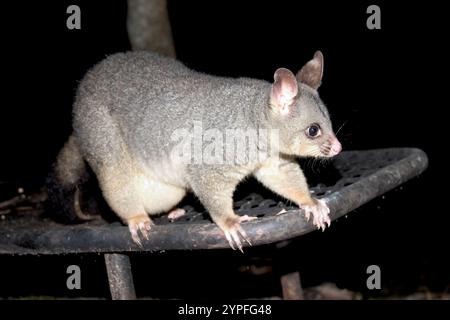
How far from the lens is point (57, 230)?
3062 millimetres

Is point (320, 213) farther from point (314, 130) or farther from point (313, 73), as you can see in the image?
point (313, 73)

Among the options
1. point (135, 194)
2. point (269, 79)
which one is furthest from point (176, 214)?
point (269, 79)

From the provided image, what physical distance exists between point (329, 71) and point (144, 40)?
3.53 meters

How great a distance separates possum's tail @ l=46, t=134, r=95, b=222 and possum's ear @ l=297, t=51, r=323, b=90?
1.79 m

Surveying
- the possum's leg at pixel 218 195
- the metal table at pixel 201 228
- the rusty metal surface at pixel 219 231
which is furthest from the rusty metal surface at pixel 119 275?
the possum's leg at pixel 218 195

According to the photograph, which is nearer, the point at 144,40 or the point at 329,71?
the point at 144,40

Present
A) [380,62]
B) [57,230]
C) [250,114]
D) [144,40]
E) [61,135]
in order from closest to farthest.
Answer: [57,230] < [250,114] < [144,40] < [380,62] < [61,135]

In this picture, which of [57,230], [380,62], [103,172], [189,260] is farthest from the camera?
[380,62]

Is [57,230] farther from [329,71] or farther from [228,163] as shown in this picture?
[329,71]

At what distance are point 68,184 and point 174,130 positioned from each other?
0.98m

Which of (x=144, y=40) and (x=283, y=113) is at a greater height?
(x=144, y=40)

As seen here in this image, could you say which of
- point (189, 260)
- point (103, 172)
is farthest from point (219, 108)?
point (189, 260)

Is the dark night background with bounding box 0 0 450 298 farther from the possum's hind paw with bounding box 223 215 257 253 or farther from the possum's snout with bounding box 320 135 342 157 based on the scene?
the possum's hind paw with bounding box 223 215 257 253
